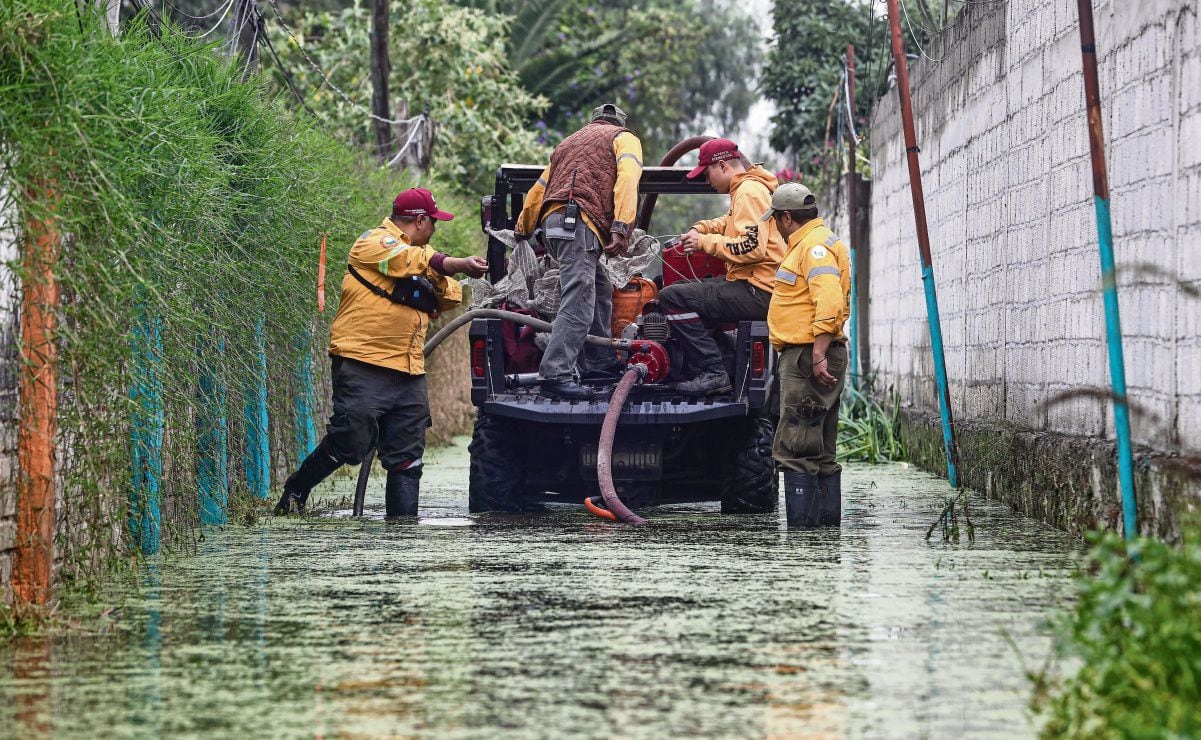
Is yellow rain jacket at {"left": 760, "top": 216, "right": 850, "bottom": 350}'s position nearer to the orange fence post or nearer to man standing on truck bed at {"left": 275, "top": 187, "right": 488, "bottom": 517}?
Result: man standing on truck bed at {"left": 275, "top": 187, "right": 488, "bottom": 517}

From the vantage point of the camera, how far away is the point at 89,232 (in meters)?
6.71

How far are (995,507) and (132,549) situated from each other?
5016 mm

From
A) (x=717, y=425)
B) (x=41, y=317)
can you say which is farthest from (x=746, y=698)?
(x=717, y=425)

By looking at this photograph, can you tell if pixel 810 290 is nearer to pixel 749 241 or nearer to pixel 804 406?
pixel 804 406

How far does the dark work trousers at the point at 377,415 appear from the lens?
10266 millimetres

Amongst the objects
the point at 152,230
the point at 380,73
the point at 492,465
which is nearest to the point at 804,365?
the point at 492,465

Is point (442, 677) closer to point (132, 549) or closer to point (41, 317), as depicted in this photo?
point (41, 317)

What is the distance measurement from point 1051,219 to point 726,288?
1.79m

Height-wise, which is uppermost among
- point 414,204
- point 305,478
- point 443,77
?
point 443,77

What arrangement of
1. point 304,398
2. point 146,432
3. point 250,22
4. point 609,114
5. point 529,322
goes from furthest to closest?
point 250,22
point 304,398
point 609,114
point 529,322
point 146,432

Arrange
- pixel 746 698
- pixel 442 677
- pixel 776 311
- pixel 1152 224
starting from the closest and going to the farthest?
pixel 746 698 < pixel 442 677 < pixel 1152 224 < pixel 776 311

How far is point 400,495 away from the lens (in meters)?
10.4

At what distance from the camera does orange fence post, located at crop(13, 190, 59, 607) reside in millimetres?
6352

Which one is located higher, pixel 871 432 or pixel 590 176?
pixel 590 176
